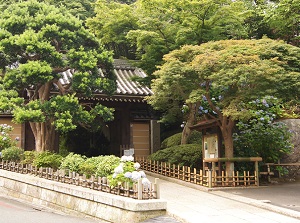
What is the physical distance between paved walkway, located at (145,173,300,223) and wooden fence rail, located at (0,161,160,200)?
2.22 ft

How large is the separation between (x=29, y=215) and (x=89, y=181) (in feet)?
6.14

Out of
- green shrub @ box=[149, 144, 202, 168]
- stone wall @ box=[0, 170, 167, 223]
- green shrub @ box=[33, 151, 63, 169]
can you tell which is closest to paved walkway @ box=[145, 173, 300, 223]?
stone wall @ box=[0, 170, 167, 223]

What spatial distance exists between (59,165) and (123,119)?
760cm

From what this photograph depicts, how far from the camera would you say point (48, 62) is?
15445 mm

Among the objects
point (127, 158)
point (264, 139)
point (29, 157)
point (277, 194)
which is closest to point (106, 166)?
point (127, 158)

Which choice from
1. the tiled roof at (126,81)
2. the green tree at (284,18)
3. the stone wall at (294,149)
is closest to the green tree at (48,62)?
the tiled roof at (126,81)

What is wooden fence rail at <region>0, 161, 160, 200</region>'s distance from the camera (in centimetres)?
973

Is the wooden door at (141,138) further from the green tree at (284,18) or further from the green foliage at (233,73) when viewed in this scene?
the green tree at (284,18)

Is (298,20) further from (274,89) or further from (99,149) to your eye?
(99,149)

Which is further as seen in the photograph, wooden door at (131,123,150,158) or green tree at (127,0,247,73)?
wooden door at (131,123,150,158)

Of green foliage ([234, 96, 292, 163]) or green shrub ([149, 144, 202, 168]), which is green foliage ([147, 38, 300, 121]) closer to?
green foliage ([234, 96, 292, 163])

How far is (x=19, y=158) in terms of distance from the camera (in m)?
16.6

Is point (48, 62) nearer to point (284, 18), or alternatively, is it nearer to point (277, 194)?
point (277, 194)

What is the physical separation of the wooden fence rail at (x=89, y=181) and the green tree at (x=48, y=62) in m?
1.61
